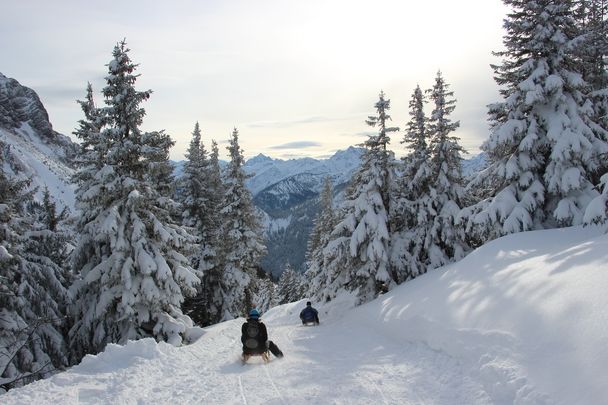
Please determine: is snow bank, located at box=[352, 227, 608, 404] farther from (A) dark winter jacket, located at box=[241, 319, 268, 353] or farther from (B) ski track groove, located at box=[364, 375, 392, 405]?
(A) dark winter jacket, located at box=[241, 319, 268, 353]

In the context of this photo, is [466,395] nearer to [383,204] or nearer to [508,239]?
[508,239]

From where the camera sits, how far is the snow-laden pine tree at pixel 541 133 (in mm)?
15742

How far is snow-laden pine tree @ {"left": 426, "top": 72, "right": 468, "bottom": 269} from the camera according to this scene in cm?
2170

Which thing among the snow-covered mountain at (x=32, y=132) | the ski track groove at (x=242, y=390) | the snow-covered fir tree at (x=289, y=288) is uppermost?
the snow-covered mountain at (x=32, y=132)

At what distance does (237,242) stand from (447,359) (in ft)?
74.9

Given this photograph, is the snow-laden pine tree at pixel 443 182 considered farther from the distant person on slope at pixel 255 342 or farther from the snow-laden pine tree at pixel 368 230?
the distant person on slope at pixel 255 342

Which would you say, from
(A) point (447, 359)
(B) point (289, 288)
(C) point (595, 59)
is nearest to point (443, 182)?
(C) point (595, 59)

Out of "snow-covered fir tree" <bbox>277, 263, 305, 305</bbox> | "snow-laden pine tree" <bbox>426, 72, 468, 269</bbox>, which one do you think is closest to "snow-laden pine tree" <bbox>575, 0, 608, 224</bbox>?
"snow-laden pine tree" <bbox>426, 72, 468, 269</bbox>

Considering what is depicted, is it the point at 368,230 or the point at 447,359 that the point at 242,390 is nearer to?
the point at 447,359

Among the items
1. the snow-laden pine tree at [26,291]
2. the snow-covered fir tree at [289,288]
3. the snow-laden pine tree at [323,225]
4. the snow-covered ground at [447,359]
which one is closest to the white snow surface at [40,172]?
the snow-covered fir tree at [289,288]

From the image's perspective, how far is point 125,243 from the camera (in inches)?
646

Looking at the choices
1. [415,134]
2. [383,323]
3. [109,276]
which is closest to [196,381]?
[383,323]

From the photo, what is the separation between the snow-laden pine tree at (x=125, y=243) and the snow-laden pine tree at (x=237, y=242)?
12.0 metres

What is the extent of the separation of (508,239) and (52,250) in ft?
61.8
